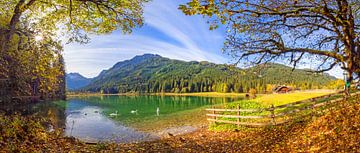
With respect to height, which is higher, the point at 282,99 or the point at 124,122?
the point at 282,99

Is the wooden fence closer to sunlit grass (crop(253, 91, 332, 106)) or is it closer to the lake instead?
the lake

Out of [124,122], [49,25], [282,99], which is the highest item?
[49,25]

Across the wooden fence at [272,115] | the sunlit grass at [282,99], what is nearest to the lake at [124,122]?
the wooden fence at [272,115]

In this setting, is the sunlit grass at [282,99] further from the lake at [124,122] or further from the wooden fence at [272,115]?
the wooden fence at [272,115]

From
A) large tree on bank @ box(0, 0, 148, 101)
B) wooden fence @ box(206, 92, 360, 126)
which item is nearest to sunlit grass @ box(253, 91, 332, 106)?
wooden fence @ box(206, 92, 360, 126)

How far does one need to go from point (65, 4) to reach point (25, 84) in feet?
20.7

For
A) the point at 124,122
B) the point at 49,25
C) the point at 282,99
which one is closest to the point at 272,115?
the point at 49,25

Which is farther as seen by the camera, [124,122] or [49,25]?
[124,122]

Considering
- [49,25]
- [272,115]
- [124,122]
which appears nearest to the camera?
[49,25]

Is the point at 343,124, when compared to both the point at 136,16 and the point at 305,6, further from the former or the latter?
the point at 136,16

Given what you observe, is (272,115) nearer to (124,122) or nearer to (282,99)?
(124,122)

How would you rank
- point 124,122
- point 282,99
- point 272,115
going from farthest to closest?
point 282,99 → point 124,122 → point 272,115

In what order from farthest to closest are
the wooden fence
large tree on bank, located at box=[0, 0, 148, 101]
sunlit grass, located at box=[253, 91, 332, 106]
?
sunlit grass, located at box=[253, 91, 332, 106] < the wooden fence < large tree on bank, located at box=[0, 0, 148, 101]

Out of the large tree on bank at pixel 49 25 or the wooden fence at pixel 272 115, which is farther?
the wooden fence at pixel 272 115
